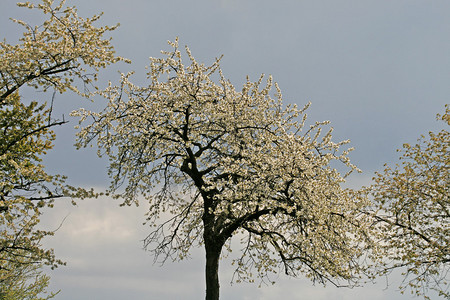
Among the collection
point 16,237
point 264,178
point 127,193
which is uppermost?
point 127,193

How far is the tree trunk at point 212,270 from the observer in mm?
17406

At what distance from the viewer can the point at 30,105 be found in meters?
14.6

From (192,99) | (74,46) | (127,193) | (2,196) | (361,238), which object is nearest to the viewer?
(2,196)

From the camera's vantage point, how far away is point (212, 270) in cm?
1772

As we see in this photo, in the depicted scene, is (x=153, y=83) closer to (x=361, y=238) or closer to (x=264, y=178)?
(x=264, y=178)

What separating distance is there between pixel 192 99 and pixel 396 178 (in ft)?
31.2

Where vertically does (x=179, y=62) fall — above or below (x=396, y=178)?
above

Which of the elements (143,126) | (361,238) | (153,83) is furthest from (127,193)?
(361,238)

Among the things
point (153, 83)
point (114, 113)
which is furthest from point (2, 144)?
point (153, 83)

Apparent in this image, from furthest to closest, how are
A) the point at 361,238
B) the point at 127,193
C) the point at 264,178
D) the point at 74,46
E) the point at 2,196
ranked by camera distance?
the point at 127,193 → the point at 361,238 → the point at 264,178 → the point at 74,46 → the point at 2,196

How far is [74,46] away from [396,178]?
13.4 meters

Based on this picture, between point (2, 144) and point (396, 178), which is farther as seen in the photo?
point (396, 178)

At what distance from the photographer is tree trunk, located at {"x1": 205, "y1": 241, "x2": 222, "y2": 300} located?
17406mm

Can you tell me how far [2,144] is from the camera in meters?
13.8
